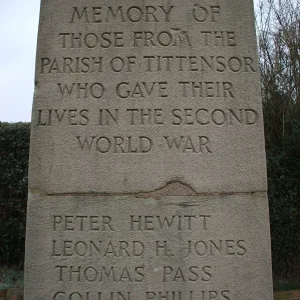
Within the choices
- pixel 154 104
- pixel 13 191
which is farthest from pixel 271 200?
pixel 154 104

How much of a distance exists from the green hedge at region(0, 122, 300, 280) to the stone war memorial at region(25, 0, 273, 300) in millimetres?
5034

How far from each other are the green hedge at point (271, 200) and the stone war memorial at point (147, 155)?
5.03 metres

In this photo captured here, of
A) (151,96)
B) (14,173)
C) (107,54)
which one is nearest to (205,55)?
(151,96)

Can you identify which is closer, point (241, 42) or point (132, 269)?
point (132, 269)

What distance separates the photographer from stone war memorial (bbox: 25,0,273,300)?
326cm

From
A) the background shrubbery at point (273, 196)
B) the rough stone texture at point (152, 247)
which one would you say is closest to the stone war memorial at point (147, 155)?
the rough stone texture at point (152, 247)

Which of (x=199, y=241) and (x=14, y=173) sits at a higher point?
(x=14, y=173)

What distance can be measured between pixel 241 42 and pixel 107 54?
1097mm

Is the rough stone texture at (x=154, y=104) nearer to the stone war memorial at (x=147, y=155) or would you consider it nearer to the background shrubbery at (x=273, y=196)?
the stone war memorial at (x=147, y=155)

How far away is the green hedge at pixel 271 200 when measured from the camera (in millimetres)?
8062

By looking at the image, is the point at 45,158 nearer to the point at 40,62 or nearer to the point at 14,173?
the point at 40,62

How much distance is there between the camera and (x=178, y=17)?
3643 millimetres

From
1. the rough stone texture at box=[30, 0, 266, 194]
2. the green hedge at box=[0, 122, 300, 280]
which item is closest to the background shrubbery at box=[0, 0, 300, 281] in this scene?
the green hedge at box=[0, 122, 300, 280]

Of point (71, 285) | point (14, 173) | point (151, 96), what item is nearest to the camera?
point (71, 285)
